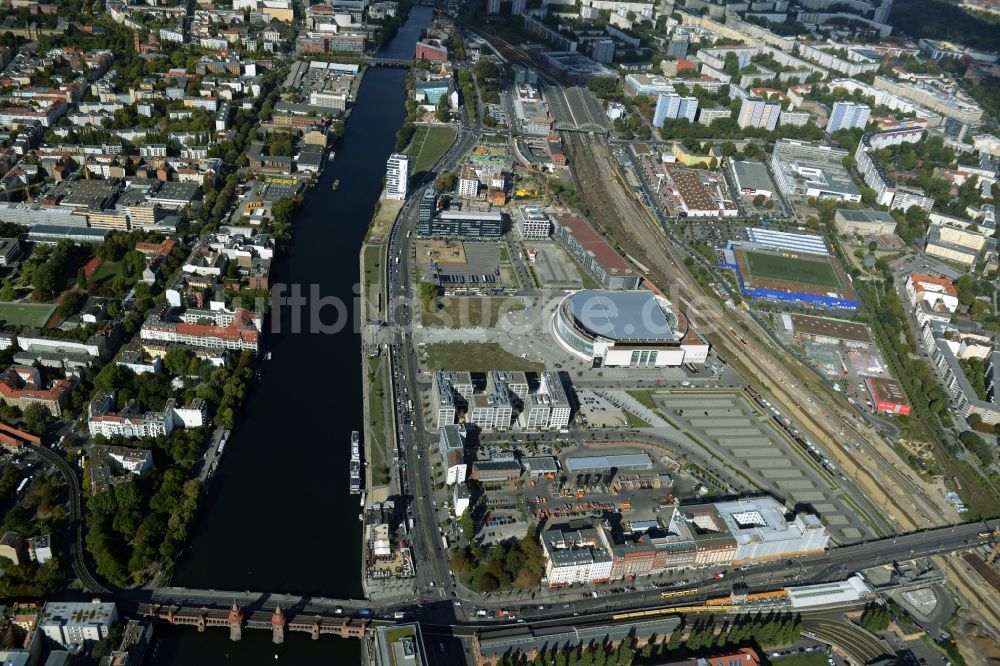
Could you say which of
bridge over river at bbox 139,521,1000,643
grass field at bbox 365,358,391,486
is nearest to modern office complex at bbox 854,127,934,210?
bridge over river at bbox 139,521,1000,643

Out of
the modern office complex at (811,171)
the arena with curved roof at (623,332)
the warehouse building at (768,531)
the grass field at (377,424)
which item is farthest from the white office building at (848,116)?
the grass field at (377,424)

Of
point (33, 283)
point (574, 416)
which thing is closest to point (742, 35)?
point (574, 416)

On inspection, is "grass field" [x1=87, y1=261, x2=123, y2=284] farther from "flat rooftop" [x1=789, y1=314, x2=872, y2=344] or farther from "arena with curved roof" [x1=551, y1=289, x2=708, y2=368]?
"flat rooftop" [x1=789, y1=314, x2=872, y2=344]

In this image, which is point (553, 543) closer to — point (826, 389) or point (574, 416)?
point (574, 416)

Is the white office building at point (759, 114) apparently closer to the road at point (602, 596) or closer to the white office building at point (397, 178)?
the white office building at point (397, 178)

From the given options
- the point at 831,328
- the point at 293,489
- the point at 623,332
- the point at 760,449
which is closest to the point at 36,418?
the point at 293,489

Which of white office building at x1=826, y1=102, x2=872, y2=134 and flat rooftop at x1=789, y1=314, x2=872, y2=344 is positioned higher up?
white office building at x1=826, y1=102, x2=872, y2=134
